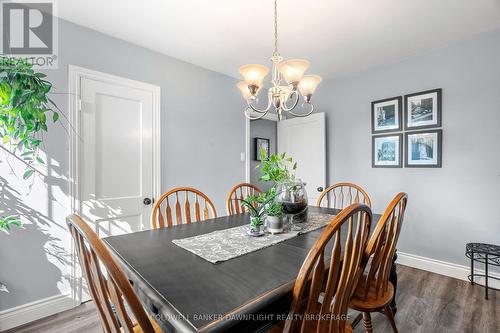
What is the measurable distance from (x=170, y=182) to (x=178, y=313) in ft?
7.02

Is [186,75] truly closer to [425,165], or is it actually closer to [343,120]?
[343,120]

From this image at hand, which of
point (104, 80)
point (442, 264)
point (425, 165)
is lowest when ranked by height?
point (442, 264)

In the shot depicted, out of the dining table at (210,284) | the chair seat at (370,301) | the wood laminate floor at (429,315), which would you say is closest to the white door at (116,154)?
the wood laminate floor at (429,315)

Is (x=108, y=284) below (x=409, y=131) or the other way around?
below

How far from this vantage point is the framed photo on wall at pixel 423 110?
264cm

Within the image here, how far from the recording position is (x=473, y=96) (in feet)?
7.98

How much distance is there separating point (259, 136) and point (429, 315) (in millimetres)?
3375

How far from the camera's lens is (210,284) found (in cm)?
85

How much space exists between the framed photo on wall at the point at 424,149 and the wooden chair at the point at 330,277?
89.6 inches

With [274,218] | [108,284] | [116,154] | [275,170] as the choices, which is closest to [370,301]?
[274,218]

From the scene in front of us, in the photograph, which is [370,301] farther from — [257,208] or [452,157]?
[452,157]

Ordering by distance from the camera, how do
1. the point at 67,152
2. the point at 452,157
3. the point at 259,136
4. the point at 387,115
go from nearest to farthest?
the point at 67,152 → the point at 452,157 → the point at 387,115 → the point at 259,136

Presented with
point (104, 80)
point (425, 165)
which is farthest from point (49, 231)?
point (425, 165)

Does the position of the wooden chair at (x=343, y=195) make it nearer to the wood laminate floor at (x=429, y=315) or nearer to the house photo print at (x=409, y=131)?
the house photo print at (x=409, y=131)
